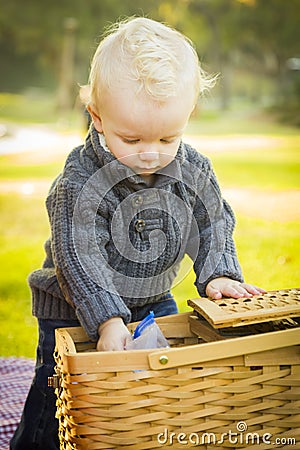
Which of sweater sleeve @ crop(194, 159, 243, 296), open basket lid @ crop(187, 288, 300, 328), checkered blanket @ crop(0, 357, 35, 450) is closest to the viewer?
open basket lid @ crop(187, 288, 300, 328)

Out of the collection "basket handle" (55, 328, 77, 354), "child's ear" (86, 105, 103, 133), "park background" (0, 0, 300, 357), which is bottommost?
"basket handle" (55, 328, 77, 354)

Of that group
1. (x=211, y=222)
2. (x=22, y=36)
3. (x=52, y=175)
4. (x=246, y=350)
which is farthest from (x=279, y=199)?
(x=22, y=36)

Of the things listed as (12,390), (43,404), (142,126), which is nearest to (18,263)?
(12,390)

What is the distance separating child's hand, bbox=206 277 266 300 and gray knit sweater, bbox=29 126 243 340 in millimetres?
17

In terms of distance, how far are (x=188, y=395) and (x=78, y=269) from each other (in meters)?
0.34

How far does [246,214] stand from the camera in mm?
4176

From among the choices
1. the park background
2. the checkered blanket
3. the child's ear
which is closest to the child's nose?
the child's ear

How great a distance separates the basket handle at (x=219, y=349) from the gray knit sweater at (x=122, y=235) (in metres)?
0.20

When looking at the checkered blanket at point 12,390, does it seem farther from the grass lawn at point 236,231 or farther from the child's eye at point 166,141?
the child's eye at point 166,141

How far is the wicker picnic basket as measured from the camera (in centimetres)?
120

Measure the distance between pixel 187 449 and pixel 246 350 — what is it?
18 cm

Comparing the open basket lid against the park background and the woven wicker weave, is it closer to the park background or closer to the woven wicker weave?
the woven wicker weave

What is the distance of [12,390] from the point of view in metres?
2.10

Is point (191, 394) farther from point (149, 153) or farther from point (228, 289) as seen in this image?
point (149, 153)
